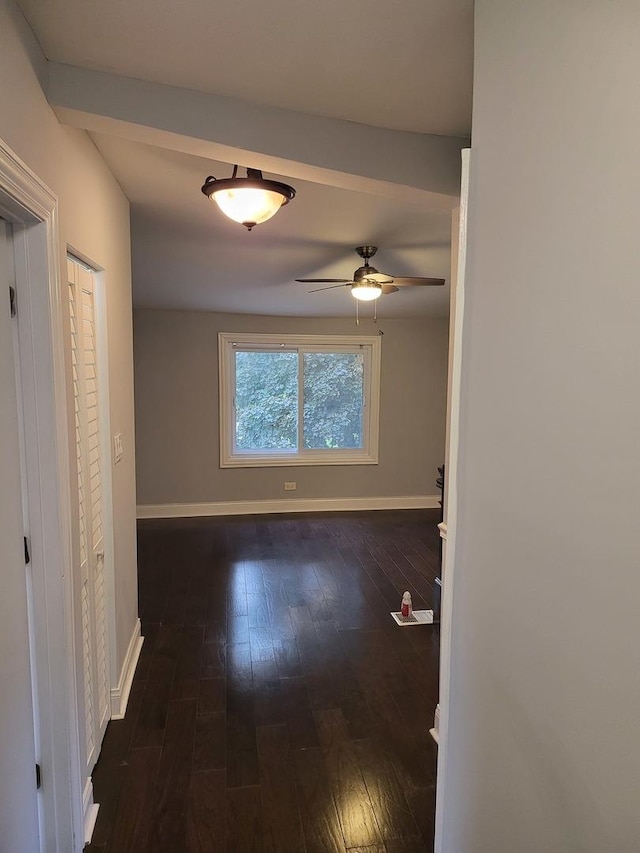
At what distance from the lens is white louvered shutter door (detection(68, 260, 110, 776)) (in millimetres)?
1963

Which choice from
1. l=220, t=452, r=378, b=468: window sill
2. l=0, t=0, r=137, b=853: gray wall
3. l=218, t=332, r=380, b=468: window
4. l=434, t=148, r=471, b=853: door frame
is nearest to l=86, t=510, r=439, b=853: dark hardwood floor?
l=0, t=0, r=137, b=853: gray wall

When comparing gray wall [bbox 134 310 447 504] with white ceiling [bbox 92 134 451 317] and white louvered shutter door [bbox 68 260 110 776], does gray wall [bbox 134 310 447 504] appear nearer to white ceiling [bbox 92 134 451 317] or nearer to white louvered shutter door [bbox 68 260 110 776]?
white ceiling [bbox 92 134 451 317]

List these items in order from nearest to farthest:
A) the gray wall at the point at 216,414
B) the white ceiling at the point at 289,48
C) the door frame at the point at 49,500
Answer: the white ceiling at the point at 289,48 → the door frame at the point at 49,500 → the gray wall at the point at 216,414

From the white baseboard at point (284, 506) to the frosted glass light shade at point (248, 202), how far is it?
173 inches

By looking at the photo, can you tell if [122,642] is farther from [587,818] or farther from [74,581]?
[587,818]

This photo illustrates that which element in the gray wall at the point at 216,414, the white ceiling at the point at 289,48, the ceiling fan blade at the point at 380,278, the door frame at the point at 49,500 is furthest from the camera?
the gray wall at the point at 216,414

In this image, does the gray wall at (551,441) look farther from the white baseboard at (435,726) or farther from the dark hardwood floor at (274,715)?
the white baseboard at (435,726)

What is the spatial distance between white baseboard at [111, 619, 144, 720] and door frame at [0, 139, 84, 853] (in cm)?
A: 74

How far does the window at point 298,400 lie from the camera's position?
233 inches

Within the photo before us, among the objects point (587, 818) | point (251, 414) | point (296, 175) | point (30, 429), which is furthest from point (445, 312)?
point (587, 818)

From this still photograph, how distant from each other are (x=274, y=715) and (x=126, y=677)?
2.59ft

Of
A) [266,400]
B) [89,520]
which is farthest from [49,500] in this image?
[266,400]

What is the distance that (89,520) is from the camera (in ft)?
6.97

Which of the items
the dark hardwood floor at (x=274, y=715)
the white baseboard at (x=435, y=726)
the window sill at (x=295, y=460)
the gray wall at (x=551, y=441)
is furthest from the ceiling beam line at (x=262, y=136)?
the window sill at (x=295, y=460)
